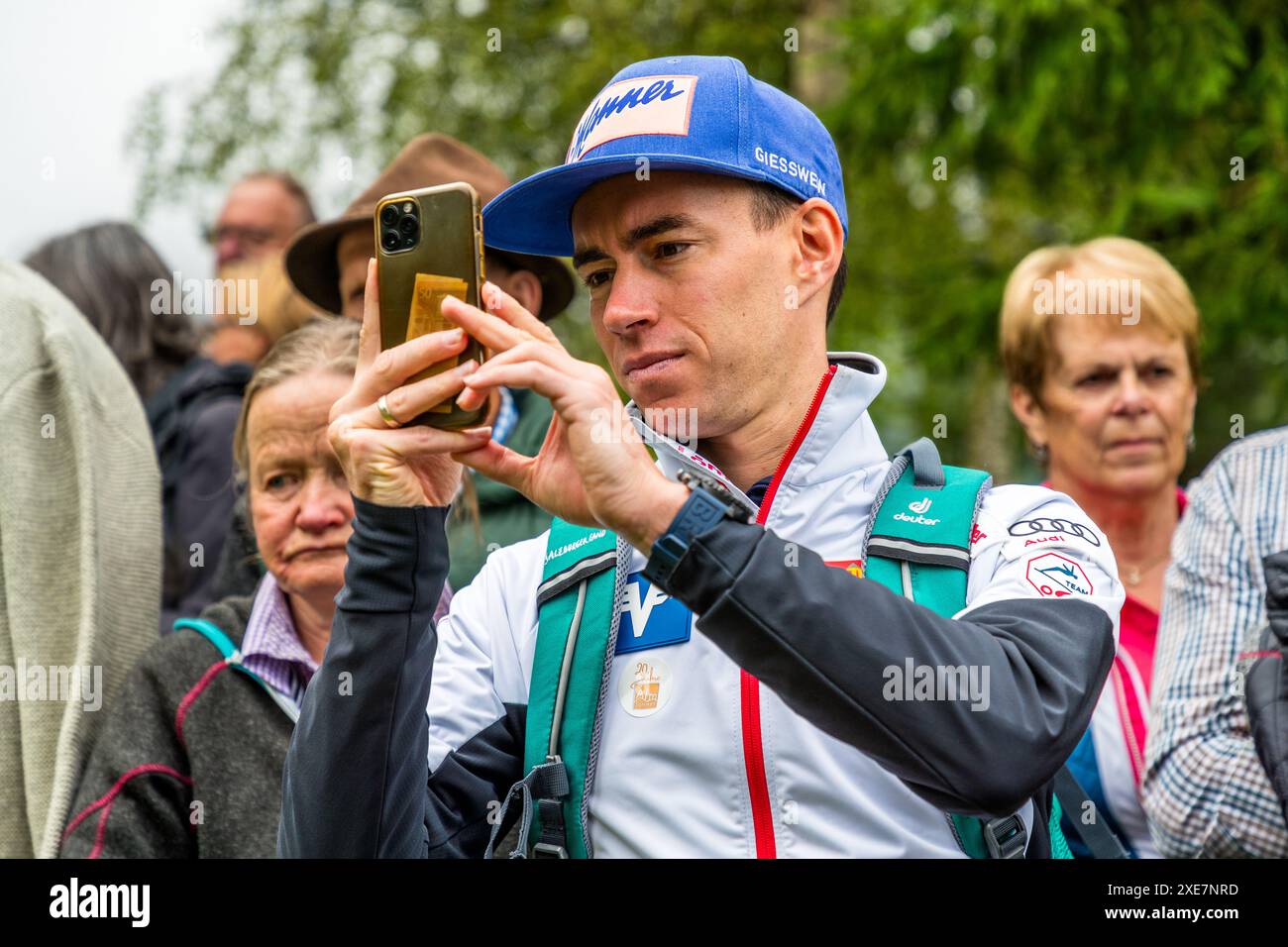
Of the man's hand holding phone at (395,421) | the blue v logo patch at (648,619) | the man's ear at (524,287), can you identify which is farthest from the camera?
the man's ear at (524,287)

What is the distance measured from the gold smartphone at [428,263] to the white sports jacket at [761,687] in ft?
0.84

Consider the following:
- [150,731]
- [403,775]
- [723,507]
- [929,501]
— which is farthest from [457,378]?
[150,731]

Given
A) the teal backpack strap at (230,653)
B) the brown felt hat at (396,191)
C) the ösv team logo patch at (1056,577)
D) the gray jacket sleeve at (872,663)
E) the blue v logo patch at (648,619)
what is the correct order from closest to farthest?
the gray jacket sleeve at (872,663)
the ösv team logo patch at (1056,577)
the blue v logo patch at (648,619)
the teal backpack strap at (230,653)
the brown felt hat at (396,191)

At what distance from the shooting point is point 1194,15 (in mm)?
6535

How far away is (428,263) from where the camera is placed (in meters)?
2.17

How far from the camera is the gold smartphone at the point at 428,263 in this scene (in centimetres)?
216

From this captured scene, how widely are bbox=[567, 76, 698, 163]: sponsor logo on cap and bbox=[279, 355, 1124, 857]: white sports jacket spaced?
533 millimetres

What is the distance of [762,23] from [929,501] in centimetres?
1004

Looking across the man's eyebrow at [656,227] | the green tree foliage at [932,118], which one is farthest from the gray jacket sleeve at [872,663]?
the green tree foliage at [932,118]

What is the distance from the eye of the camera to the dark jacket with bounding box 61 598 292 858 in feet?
9.85

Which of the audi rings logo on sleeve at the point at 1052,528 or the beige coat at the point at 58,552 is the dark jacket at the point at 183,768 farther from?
the audi rings logo on sleeve at the point at 1052,528

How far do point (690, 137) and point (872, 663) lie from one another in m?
0.98

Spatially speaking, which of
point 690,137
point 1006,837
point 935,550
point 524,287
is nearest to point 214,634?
point 524,287
